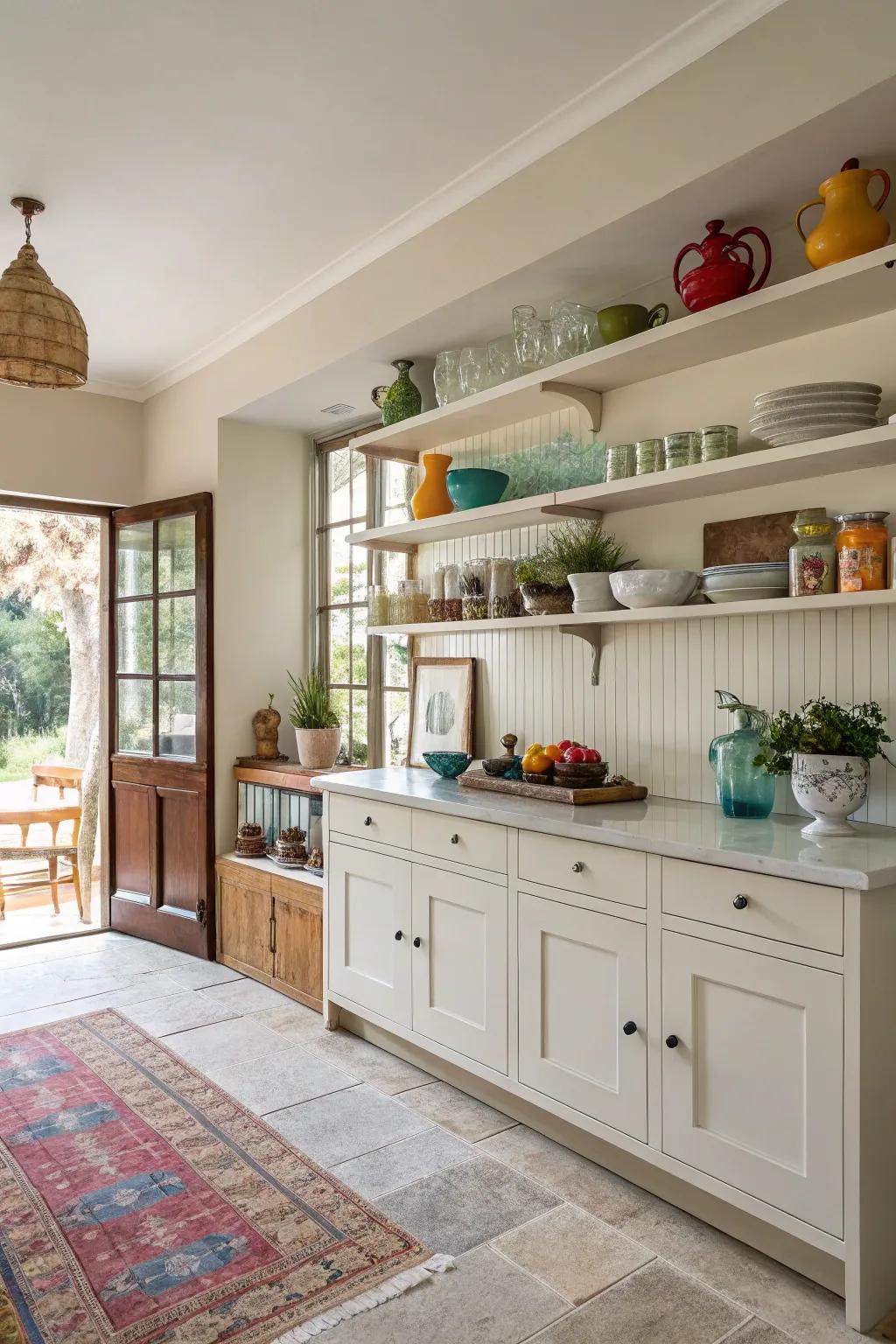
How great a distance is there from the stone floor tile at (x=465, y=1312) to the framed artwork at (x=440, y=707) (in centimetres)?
180

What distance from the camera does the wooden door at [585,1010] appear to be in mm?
2230

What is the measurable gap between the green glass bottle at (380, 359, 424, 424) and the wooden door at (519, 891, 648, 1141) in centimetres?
188

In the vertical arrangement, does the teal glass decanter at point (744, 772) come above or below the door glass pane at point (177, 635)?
below

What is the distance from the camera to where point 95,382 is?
4.84 metres

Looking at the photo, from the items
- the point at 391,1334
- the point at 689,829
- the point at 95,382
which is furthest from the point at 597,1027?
the point at 95,382

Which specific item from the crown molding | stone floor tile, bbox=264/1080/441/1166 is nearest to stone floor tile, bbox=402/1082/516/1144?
stone floor tile, bbox=264/1080/441/1166

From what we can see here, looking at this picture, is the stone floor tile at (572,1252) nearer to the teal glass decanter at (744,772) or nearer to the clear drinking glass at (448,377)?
the teal glass decanter at (744,772)

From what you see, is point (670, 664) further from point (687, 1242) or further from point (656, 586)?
point (687, 1242)

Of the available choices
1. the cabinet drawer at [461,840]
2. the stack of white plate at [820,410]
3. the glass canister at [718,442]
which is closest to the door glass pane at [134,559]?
the cabinet drawer at [461,840]

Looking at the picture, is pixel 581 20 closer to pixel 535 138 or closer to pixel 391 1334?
pixel 535 138

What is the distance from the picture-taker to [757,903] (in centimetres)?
196

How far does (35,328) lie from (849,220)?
2220 millimetres

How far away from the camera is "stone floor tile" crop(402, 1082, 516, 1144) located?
2.67 meters

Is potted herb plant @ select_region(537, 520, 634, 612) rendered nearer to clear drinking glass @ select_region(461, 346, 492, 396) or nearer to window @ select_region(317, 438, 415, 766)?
clear drinking glass @ select_region(461, 346, 492, 396)
